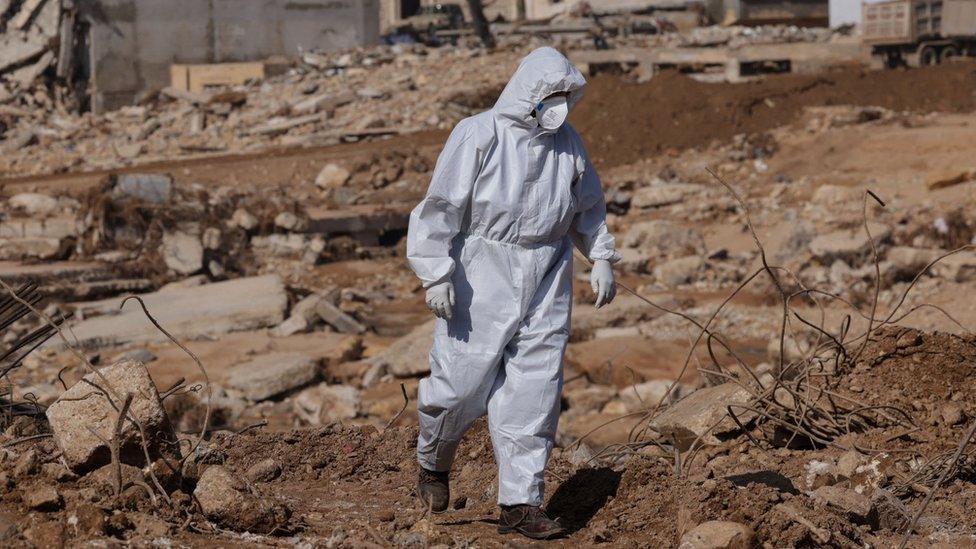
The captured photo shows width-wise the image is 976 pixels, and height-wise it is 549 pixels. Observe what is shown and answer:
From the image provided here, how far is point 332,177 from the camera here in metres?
17.5

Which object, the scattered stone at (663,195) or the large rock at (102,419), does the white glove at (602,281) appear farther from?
the scattered stone at (663,195)

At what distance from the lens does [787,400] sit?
561 cm

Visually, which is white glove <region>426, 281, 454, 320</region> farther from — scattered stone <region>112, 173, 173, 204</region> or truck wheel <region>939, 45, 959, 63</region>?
truck wheel <region>939, 45, 959, 63</region>

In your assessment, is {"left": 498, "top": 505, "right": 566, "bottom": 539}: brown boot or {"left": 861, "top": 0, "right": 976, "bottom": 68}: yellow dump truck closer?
{"left": 498, "top": 505, "right": 566, "bottom": 539}: brown boot

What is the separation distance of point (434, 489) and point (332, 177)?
1316cm

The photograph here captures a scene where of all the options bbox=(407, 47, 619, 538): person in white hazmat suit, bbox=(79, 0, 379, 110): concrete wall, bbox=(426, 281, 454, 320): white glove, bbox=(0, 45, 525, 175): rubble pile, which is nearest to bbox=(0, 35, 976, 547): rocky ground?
bbox=(0, 45, 525, 175): rubble pile

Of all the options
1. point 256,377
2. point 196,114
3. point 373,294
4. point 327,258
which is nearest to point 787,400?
point 256,377

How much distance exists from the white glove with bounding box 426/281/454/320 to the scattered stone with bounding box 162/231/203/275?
30.2 feet

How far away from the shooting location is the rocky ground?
420 centimetres

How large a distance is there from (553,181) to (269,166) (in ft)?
47.1

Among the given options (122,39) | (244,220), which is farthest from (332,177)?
(122,39)

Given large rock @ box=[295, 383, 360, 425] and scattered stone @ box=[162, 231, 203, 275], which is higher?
scattered stone @ box=[162, 231, 203, 275]

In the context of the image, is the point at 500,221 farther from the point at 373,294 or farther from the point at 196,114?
the point at 196,114

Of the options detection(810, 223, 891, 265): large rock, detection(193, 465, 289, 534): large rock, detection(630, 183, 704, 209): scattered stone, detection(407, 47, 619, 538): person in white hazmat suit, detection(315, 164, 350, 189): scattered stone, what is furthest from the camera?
detection(315, 164, 350, 189): scattered stone
